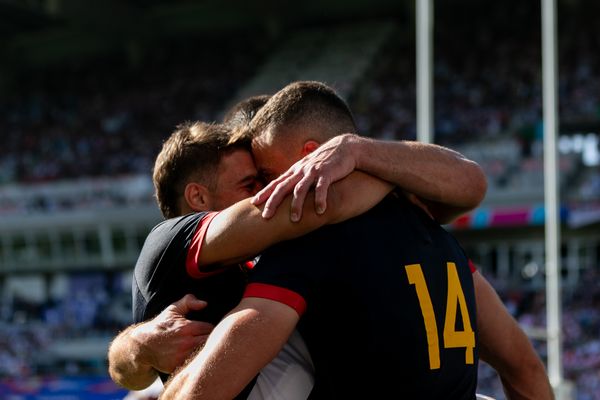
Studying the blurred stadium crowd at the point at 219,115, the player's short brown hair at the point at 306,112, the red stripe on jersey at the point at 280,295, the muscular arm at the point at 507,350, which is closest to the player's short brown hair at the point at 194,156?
the player's short brown hair at the point at 306,112

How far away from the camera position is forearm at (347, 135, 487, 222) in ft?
7.10

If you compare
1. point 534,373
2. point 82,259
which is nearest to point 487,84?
point 82,259

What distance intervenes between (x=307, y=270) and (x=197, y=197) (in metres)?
0.53

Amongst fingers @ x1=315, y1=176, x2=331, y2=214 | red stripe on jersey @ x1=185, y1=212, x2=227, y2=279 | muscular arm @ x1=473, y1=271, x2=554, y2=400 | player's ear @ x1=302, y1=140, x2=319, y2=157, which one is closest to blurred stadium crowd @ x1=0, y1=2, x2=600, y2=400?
muscular arm @ x1=473, y1=271, x2=554, y2=400

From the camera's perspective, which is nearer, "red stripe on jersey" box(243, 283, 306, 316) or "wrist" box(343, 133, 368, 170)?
"red stripe on jersey" box(243, 283, 306, 316)

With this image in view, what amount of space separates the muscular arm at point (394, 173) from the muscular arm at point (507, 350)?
0.28 meters

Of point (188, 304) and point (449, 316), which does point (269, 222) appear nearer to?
point (188, 304)

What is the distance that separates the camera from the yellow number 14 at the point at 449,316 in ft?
6.76

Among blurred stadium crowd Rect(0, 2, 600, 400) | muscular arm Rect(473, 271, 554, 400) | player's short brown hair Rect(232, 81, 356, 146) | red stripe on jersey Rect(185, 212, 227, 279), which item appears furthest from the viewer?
blurred stadium crowd Rect(0, 2, 600, 400)

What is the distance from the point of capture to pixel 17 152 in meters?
36.3

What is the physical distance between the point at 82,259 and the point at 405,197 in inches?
1244

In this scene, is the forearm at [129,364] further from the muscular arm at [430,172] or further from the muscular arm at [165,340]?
the muscular arm at [430,172]

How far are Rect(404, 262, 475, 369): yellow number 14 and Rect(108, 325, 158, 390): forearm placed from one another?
0.68m

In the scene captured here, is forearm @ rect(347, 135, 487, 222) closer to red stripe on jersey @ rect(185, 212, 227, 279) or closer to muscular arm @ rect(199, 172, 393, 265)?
muscular arm @ rect(199, 172, 393, 265)
